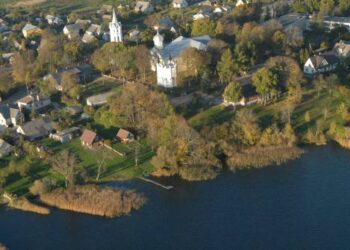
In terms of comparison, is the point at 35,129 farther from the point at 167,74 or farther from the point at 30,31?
the point at 30,31

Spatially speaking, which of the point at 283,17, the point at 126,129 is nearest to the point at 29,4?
the point at 283,17

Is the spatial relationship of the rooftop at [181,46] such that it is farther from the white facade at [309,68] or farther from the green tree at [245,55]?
the white facade at [309,68]

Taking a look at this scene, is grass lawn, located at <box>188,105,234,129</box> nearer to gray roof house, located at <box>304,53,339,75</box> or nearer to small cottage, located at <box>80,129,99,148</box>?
small cottage, located at <box>80,129,99,148</box>

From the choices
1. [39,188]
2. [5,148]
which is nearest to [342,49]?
[5,148]

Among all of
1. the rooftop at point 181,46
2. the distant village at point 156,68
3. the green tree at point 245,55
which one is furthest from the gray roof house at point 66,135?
the green tree at point 245,55

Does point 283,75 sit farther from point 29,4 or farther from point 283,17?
point 29,4
